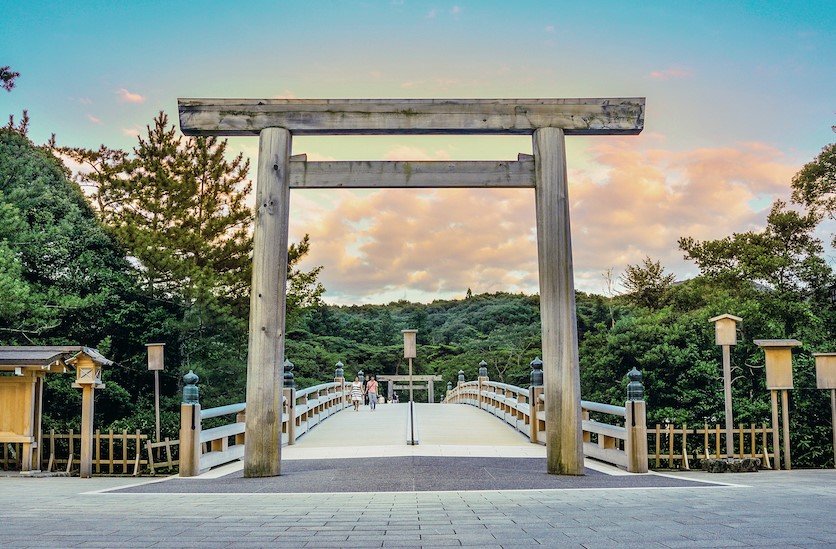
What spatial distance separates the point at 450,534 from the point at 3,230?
1530 centimetres

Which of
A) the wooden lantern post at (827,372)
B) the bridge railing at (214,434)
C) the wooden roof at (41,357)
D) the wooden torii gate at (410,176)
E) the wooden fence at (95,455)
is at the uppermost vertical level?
the wooden torii gate at (410,176)

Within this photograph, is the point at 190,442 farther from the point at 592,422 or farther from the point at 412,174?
the point at 592,422

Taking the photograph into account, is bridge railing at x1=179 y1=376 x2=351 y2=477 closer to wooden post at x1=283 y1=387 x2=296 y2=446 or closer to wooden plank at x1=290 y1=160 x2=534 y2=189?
wooden post at x1=283 y1=387 x2=296 y2=446

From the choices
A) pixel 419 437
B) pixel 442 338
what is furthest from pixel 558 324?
pixel 442 338

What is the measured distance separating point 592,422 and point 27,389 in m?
9.34

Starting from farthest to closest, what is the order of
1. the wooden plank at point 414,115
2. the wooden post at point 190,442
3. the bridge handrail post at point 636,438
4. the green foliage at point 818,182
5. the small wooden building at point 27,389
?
the green foliage at point 818,182 → the small wooden building at point 27,389 → the wooden post at point 190,442 → the bridge handrail post at point 636,438 → the wooden plank at point 414,115

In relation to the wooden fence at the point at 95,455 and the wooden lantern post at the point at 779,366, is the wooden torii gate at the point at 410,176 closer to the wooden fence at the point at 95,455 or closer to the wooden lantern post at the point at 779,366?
the wooden fence at the point at 95,455

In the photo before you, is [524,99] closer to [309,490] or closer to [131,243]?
[309,490]

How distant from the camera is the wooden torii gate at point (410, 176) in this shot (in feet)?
28.1

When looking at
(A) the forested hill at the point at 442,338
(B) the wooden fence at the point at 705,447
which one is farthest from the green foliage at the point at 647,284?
(B) the wooden fence at the point at 705,447

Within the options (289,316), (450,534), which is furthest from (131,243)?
(450,534)

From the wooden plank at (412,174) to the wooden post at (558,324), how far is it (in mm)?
369

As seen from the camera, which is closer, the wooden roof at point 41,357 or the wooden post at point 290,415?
the wooden roof at point 41,357

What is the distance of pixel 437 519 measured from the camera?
17.1 ft
